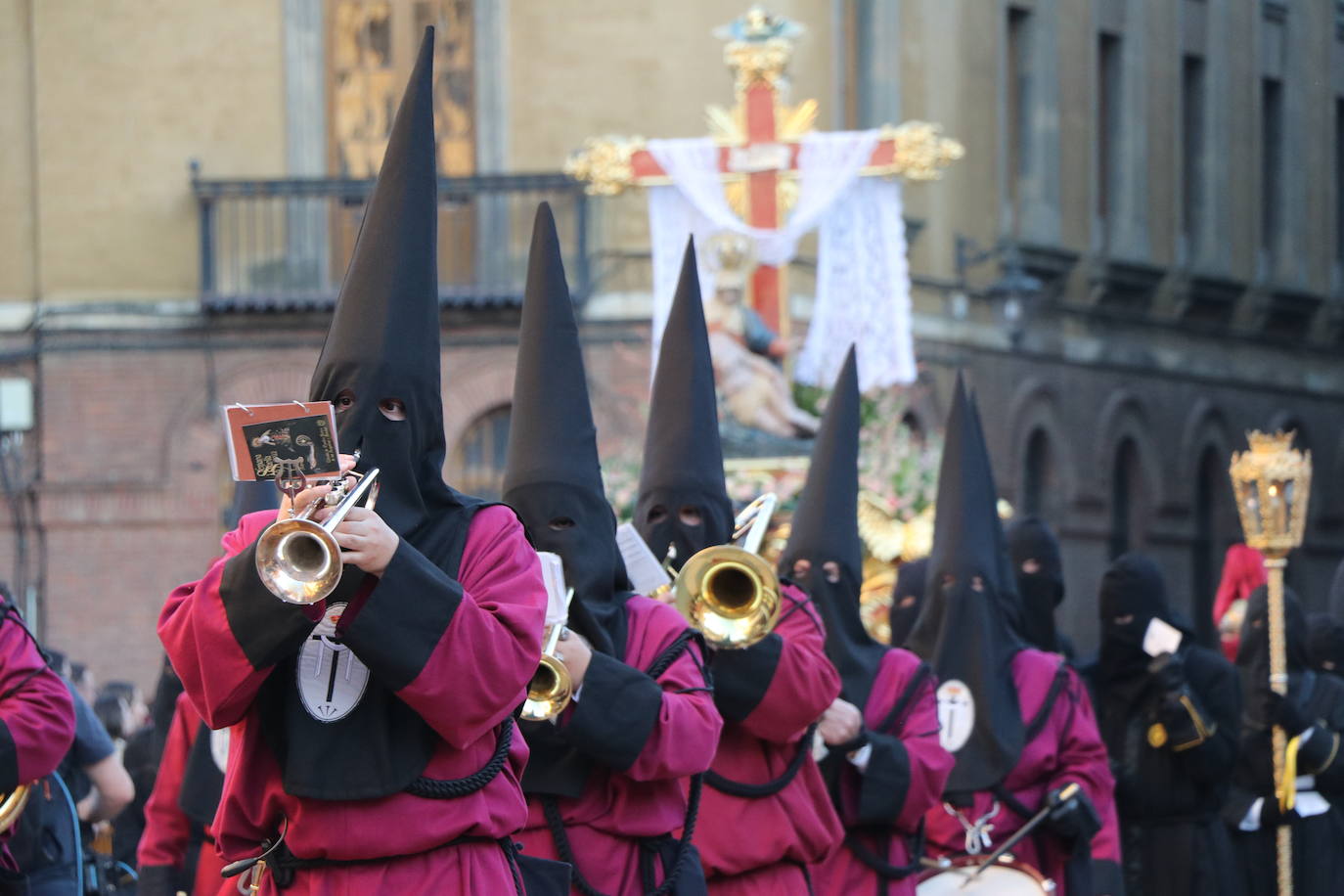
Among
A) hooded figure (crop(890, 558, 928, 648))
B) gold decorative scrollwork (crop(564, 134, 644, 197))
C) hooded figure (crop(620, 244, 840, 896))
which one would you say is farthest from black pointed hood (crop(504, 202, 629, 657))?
gold decorative scrollwork (crop(564, 134, 644, 197))

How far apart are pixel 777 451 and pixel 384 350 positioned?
11.4 m

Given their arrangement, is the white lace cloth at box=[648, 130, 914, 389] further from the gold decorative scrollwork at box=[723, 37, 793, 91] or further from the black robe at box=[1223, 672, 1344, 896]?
the black robe at box=[1223, 672, 1344, 896]

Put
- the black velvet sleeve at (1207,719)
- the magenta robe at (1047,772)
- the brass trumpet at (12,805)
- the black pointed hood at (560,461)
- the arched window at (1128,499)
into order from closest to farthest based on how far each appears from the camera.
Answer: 1. the black pointed hood at (560,461)
2. the brass trumpet at (12,805)
3. the magenta robe at (1047,772)
4. the black velvet sleeve at (1207,719)
5. the arched window at (1128,499)

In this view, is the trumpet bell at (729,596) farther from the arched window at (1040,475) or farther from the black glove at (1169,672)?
the arched window at (1040,475)

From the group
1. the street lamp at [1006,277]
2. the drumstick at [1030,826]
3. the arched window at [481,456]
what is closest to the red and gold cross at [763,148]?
the arched window at [481,456]

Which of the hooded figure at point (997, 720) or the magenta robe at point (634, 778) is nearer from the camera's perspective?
the magenta robe at point (634, 778)

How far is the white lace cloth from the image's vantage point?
1783 cm

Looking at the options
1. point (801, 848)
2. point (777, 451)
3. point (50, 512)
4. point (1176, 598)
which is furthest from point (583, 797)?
point (1176, 598)

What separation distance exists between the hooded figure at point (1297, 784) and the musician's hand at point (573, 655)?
578 cm

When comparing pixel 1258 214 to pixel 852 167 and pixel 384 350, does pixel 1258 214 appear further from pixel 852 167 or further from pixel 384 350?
pixel 384 350

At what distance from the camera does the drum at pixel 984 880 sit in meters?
8.90

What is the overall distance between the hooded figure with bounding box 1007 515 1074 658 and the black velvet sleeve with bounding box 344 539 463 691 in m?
6.61

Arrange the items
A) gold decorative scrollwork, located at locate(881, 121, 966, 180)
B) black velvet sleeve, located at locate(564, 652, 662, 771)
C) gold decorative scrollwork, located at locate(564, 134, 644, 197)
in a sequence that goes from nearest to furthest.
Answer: black velvet sleeve, located at locate(564, 652, 662, 771) < gold decorative scrollwork, located at locate(881, 121, 966, 180) < gold decorative scrollwork, located at locate(564, 134, 644, 197)

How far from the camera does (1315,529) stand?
35.6m
